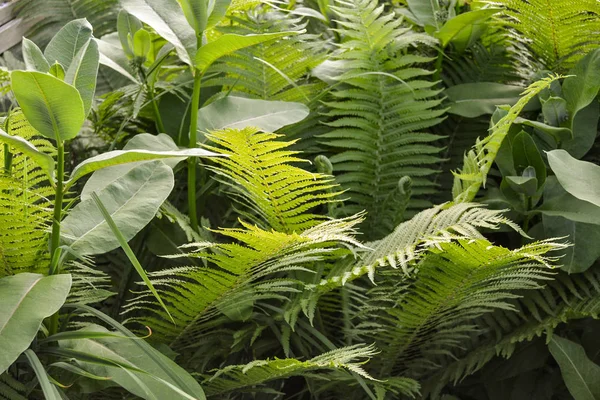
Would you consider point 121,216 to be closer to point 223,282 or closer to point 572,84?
point 223,282

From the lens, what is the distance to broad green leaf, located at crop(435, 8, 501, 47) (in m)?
1.18

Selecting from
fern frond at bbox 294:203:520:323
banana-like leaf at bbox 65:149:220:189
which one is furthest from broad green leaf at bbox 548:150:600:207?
banana-like leaf at bbox 65:149:220:189

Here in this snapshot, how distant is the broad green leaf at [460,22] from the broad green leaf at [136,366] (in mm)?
748

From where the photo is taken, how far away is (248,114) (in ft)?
3.55

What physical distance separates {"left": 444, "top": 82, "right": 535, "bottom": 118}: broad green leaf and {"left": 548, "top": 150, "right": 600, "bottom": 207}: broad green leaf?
249mm

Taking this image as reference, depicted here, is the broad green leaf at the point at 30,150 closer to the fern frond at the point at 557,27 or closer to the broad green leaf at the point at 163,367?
the broad green leaf at the point at 163,367

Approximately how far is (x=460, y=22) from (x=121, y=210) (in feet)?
2.24

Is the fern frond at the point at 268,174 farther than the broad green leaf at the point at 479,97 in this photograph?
No

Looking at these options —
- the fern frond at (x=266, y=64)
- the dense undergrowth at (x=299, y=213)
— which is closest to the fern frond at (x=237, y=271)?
the dense undergrowth at (x=299, y=213)

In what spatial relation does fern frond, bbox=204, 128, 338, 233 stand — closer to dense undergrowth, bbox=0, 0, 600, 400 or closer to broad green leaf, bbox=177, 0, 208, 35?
dense undergrowth, bbox=0, 0, 600, 400

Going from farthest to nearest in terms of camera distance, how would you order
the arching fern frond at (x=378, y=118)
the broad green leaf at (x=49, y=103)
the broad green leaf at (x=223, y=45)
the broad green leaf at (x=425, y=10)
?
the broad green leaf at (x=425, y=10) → the arching fern frond at (x=378, y=118) → the broad green leaf at (x=223, y=45) → the broad green leaf at (x=49, y=103)

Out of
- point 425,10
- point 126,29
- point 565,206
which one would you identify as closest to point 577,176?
point 565,206

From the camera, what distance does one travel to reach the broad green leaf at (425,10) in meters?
1.27

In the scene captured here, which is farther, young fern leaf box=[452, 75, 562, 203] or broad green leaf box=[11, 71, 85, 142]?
young fern leaf box=[452, 75, 562, 203]
